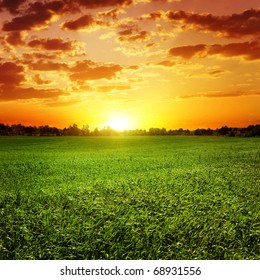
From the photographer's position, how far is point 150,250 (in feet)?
25.0

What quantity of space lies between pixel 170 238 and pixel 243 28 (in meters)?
10.2

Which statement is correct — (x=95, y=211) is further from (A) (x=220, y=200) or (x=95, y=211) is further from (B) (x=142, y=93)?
(B) (x=142, y=93)

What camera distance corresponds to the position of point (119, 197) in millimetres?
11422

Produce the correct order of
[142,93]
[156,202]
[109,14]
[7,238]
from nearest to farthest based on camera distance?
[7,238] → [156,202] → [109,14] → [142,93]

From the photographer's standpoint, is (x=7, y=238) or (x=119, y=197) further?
(x=119, y=197)

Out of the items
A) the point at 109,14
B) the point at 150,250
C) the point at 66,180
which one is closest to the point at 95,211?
the point at 150,250

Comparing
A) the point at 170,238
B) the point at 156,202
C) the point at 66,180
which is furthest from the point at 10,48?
the point at 170,238

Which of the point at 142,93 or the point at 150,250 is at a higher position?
the point at 142,93

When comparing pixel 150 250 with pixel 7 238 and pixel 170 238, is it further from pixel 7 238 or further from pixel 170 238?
pixel 7 238

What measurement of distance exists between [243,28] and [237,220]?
350 inches

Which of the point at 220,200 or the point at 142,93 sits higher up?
the point at 142,93
